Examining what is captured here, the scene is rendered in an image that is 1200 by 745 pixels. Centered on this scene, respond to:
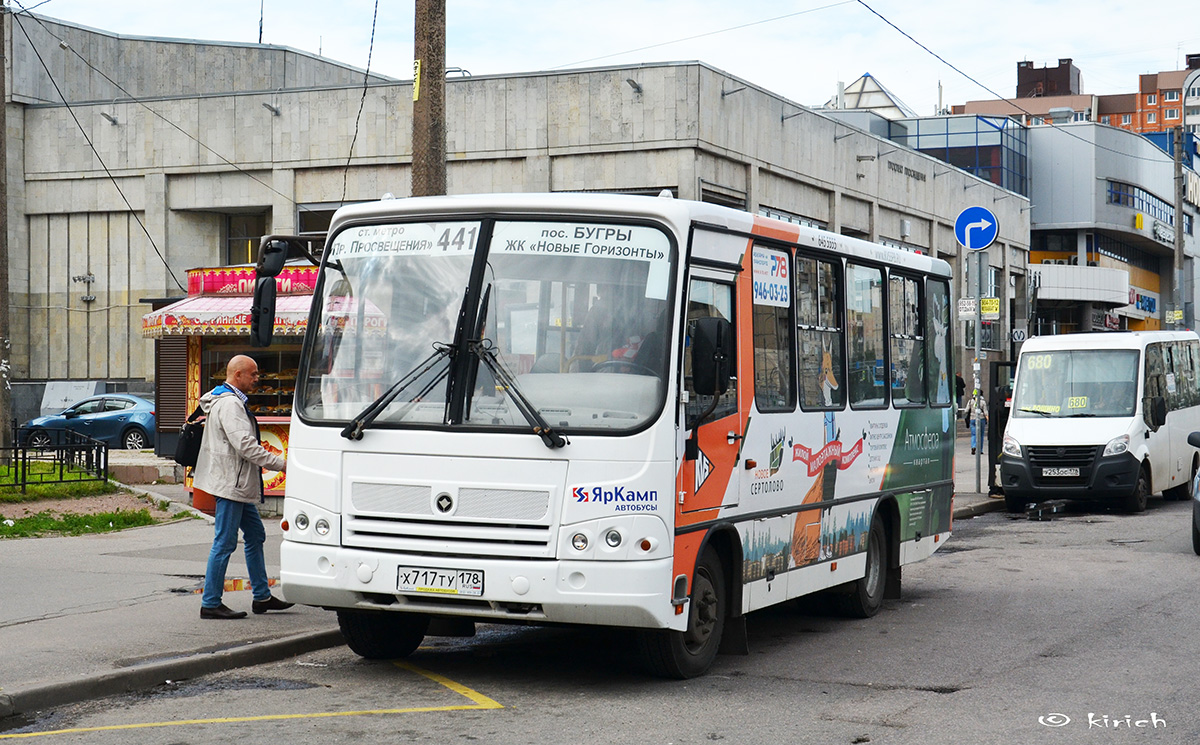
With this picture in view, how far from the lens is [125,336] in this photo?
1476 inches

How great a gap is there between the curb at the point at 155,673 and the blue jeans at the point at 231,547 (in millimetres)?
872

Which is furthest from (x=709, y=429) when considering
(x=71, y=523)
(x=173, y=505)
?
(x=173, y=505)

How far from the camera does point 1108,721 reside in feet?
23.4

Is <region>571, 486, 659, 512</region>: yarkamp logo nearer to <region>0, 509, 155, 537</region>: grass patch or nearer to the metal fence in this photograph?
<region>0, 509, 155, 537</region>: grass patch

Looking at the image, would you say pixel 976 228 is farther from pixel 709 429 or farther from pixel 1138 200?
pixel 1138 200

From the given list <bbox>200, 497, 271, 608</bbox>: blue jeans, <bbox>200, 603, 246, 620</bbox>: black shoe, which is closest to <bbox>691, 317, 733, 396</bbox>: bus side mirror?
<bbox>200, 497, 271, 608</bbox>: blue jeans

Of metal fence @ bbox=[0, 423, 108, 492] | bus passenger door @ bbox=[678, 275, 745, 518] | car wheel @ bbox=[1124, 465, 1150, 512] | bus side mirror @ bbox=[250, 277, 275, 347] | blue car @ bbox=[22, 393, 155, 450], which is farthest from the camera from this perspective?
blue car @ bbox=[22, 393, 155, 450]

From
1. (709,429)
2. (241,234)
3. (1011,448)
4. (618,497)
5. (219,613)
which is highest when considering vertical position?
(241,234)

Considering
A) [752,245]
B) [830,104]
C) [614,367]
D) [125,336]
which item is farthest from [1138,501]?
[830,104]

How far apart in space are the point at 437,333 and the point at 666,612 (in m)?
1.96

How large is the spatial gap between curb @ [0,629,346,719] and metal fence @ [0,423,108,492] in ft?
32.9

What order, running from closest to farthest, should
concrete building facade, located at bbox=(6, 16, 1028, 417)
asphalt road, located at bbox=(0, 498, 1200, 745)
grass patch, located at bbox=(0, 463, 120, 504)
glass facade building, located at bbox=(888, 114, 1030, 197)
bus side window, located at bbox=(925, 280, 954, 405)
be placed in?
asphalt road, located at bbox=(0, 498, 1200, 745) → bus side window, located at bbox=(925, 280, 954, 405) → grass patch, located at bbox=(0, 463, 120, 504) → concrete building facade, located at bbox=(6, 16, 1028, 417) → glass facade building, located at bbox=(888, 114, 1030, 197)

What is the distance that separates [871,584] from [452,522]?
458 centimetres

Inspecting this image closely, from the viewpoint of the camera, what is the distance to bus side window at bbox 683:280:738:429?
25.6 feet
